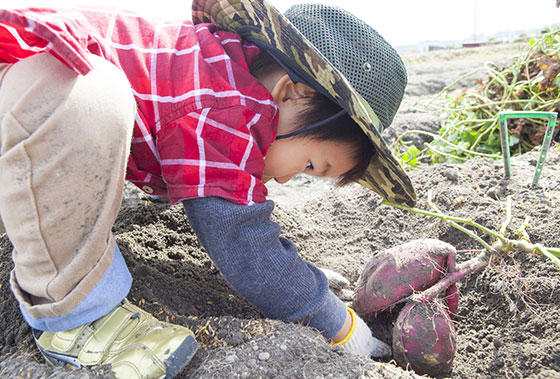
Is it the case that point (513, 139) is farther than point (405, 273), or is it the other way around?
point (513, 139)

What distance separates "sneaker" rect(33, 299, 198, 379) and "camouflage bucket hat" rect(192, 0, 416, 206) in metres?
0.68

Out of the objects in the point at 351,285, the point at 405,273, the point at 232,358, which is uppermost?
the point at 232,358

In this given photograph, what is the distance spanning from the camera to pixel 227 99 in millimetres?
1136

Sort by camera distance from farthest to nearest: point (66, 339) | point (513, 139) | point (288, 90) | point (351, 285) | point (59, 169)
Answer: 1. point (513, 139)
2. point (351, 285)
3. point (288, 90)
4. point (66, 339)
5. point (59, 169)

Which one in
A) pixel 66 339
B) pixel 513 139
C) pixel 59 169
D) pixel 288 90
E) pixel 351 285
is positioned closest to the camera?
pixel 59 169

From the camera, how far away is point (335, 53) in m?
1.17

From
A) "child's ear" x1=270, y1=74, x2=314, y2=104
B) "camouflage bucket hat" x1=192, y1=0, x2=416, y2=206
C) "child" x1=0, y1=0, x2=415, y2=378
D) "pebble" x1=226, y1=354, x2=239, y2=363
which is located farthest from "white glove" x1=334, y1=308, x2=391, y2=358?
"child's ear" x1=270, y1=74, x2=314, y2=104

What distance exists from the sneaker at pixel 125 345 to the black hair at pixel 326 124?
619 millimetres

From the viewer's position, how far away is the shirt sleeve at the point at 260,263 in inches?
43.6

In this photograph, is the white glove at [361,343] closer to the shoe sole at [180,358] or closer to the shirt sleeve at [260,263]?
the shirt sleeve at [260,263]

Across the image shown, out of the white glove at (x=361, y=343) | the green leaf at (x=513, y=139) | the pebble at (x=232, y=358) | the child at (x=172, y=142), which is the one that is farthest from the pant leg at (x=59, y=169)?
the green leaf at (x=513, y=139)

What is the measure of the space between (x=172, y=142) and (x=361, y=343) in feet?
2.55

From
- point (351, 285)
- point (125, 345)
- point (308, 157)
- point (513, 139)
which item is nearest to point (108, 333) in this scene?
point (125, 345)

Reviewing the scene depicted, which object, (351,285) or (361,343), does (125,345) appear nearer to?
(361,343)
